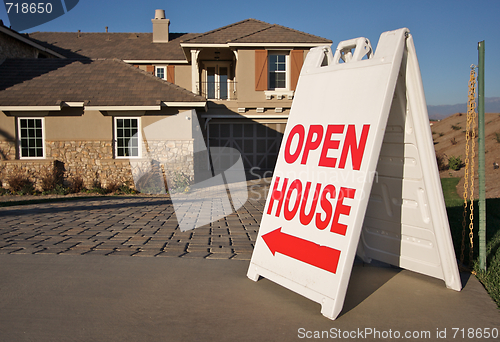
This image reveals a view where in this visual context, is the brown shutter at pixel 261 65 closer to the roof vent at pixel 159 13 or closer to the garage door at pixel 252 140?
the garage door at pixel 252 140

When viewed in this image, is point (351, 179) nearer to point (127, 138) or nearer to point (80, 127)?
point (127, 138)

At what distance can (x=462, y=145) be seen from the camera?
23.0 m

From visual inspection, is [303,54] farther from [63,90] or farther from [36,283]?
[36,283]

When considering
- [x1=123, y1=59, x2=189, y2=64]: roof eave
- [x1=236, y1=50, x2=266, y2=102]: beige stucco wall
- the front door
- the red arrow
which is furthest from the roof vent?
the red arrow

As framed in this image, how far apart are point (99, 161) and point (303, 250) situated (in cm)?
1193

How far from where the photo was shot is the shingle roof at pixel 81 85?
42.8ft

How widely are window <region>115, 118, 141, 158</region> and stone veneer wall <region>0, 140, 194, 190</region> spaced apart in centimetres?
33

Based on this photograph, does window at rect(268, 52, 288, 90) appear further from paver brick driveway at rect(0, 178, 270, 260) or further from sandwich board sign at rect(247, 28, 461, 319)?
sandwich board sign at rect(247, 28, 461, 319)

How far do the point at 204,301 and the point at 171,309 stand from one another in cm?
33

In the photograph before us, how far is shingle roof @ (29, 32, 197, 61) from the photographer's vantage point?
21.2 metres

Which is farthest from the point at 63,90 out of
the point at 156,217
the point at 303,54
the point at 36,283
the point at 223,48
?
the point at 36,283

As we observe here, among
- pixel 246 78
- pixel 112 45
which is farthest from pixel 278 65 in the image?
pixel 112 45

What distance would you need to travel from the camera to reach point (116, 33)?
24844 mm

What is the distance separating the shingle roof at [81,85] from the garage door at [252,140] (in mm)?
4783
